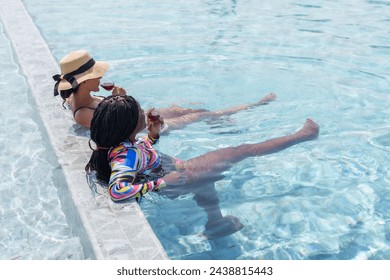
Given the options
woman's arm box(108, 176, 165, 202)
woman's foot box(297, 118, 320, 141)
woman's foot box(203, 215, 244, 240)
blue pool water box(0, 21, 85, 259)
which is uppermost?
woman's arm box(108, 176, 165, 202)

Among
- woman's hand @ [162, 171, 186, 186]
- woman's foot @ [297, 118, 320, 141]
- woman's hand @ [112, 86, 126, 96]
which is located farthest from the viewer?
woman's foot @ [297, 118, 320, 141]

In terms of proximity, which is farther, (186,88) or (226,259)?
(186,88)

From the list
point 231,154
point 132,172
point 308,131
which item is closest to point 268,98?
point 308,131

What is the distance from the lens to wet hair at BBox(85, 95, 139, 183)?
3.56 metres

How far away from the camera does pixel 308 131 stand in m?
5.03

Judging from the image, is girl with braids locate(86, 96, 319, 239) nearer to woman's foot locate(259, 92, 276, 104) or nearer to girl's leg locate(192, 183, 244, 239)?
girl's leg locate(192, 183, 244, 239)

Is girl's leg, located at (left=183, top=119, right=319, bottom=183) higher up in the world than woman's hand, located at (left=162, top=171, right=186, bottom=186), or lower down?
lower down

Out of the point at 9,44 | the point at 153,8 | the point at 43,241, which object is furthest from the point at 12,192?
the point at 153,8

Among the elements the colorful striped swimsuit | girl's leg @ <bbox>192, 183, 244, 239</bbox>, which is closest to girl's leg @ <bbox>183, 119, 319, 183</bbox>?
girl's leg @ <bbox>192, 183, 244, 239</bbox>

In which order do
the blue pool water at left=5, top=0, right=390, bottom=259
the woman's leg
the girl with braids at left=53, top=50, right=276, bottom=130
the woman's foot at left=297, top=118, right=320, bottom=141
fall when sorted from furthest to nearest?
the woman's leg < the woman's foot at left=297, top=118, right=320, bottom=141 < the girl with braids at left=53, top=50, right=276, bottom=130 < the blue pool water at left=5, top=0, right=390, bottom=259

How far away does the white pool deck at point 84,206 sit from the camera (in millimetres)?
3260
